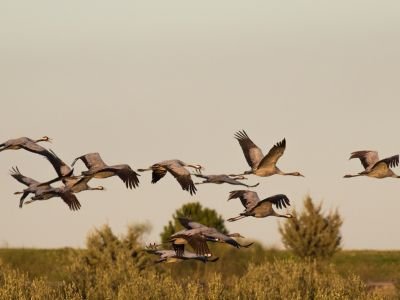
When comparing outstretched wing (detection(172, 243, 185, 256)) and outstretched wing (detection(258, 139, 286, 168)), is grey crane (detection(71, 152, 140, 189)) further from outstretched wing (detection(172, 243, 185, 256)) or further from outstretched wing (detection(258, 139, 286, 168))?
outstretched wing (detection(258, 139, 286, 168))

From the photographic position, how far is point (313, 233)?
169 feet

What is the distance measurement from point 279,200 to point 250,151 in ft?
9.39

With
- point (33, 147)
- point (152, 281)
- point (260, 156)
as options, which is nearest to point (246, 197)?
point (260, 156)

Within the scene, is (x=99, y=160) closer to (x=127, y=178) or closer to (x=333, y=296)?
(x=127, y=178)

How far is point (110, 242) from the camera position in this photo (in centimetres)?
4197

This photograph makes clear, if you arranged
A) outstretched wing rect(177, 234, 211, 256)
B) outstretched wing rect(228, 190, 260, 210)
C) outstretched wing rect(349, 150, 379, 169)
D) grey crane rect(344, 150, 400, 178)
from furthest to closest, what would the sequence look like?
outstretched wing rect(349, 150, 379, 169)
grey crane rect(344, 150, 400, 178)
outstretched wing rect(228, 190, 260, 210)
outstretched wing rect(177, 234, 211, 256)

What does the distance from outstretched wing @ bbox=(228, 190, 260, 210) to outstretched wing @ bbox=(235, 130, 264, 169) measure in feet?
2.07

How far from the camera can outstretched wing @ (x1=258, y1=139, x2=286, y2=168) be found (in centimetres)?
2156

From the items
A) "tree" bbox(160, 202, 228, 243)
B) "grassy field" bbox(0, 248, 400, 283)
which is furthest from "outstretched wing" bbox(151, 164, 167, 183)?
"tree" bbox(160, 202, 228, 243)

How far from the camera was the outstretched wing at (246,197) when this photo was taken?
74.9 ft

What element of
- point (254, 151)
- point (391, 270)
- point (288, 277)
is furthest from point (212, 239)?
point (391, 270)

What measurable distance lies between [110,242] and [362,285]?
46.4 ft

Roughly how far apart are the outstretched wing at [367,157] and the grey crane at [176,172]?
5102mm

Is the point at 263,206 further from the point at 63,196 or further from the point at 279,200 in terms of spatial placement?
the point at 63,196
